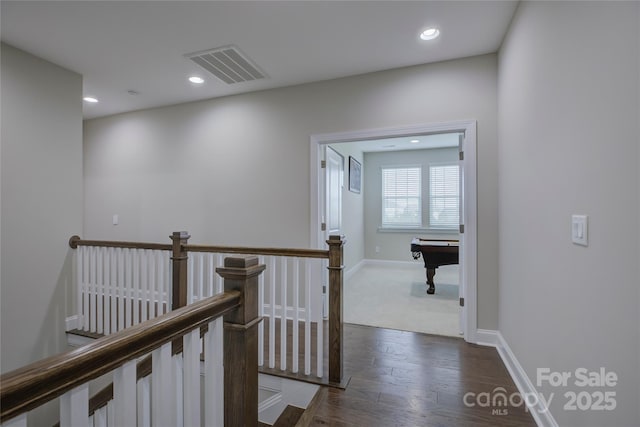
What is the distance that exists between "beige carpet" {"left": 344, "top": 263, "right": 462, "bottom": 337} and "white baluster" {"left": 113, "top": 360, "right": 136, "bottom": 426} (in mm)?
2707

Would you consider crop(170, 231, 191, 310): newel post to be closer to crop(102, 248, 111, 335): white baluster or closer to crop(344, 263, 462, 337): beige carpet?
crop(102, 248, 111, 335): white baluster

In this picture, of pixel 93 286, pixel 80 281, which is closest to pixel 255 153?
pixel 93 286

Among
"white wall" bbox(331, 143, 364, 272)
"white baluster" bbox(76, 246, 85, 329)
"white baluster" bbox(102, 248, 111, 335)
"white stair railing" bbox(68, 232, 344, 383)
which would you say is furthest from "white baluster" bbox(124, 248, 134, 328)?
"white wall" bbox(331, 143, 364, 272)

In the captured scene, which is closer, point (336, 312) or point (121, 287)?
point (336, 312)

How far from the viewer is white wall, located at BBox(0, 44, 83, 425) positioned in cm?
260

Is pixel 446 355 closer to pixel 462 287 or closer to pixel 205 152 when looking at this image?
pixel 462 287

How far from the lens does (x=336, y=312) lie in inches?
81.2

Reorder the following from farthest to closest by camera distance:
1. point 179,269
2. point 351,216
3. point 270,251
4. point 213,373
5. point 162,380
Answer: point 351,216, point 179,269, point 270,251, point 213,373, point 162,380

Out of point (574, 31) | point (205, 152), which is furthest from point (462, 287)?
point (205, 152)

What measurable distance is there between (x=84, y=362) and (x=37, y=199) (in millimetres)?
3151

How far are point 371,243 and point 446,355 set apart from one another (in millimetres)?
4393

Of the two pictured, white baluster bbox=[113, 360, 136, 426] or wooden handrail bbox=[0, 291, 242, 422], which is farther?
white baluster bbox=[113, 360, 136, 426]

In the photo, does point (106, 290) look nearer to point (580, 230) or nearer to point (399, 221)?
point (580, 230)

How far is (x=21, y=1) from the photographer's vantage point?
2041mm
